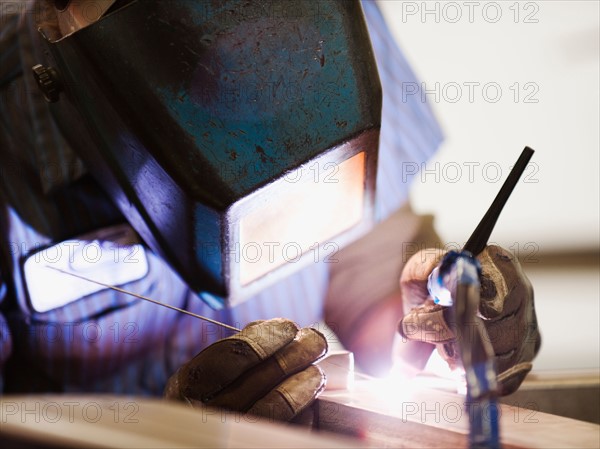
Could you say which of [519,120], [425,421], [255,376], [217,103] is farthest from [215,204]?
[519,120]

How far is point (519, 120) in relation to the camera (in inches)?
56.7

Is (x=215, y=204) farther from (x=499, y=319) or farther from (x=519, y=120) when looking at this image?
(x=519, y=120)

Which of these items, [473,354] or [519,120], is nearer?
[473,354]

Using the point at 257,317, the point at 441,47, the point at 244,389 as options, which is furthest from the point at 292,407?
the point at 441,47

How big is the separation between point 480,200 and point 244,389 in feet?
2.37

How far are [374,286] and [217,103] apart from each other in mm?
570

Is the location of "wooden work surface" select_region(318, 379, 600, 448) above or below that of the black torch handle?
below

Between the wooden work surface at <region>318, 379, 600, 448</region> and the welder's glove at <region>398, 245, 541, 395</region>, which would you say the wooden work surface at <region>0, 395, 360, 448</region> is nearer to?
the wooden work surface at <region>318, 379, 600, 448</region>

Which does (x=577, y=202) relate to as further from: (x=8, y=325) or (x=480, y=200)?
(x=8, y=325)

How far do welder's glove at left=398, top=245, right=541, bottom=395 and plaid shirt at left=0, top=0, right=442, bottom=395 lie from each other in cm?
38

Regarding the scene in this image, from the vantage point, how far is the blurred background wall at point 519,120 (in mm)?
1392

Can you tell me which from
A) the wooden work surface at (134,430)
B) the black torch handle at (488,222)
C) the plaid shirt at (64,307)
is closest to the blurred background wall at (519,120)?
the black torch handle at (488,222)

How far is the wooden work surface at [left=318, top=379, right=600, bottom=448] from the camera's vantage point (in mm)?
740

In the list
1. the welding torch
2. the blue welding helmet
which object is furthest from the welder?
the welding torch
